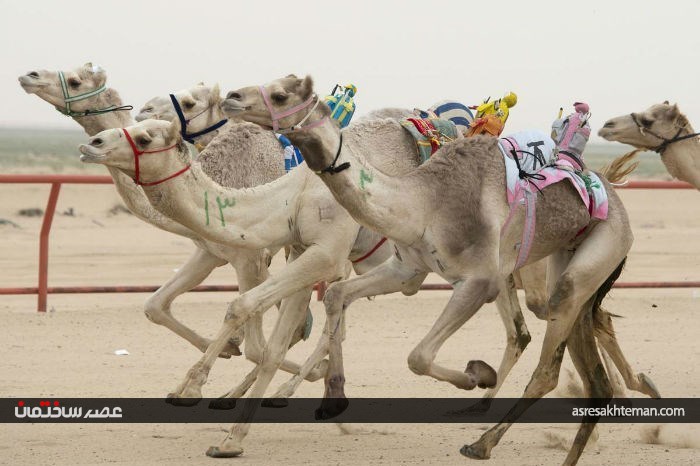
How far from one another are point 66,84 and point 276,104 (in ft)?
7.37

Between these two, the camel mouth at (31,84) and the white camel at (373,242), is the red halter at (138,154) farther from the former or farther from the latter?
the camel mouth at (31,84)

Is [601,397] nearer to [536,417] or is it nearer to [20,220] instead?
[536,417]

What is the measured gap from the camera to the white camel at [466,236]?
6.78 m

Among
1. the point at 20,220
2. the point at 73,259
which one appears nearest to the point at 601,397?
the point at 73,259

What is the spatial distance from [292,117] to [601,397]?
2.14 meters

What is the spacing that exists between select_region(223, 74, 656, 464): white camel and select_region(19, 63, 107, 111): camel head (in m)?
2.00

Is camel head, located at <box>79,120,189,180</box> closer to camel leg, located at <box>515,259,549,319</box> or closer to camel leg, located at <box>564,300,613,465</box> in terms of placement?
camel leg, located at <box>564,300,613,465</box>

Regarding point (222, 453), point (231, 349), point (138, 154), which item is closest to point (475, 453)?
point (222, 453)

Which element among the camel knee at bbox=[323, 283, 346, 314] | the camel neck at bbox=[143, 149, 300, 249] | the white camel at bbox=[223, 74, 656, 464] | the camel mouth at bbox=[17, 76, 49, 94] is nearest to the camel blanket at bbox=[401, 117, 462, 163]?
the white camel at bbox=[223, 74, 656, 464]

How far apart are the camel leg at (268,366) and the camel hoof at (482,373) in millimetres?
1067

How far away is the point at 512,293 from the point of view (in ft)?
29.5

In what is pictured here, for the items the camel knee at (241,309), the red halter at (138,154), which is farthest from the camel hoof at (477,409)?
the red halter at (138,154)

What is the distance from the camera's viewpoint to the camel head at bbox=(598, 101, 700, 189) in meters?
9.64

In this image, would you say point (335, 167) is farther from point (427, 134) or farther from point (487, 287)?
point (427, 134)
